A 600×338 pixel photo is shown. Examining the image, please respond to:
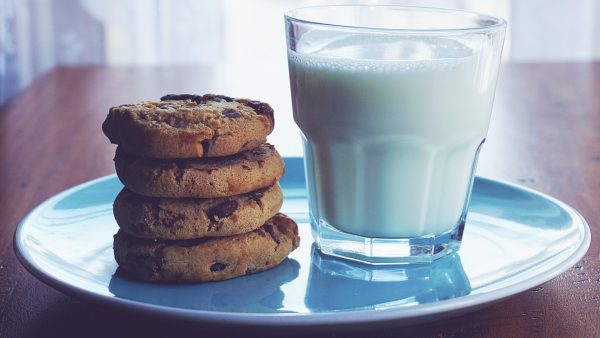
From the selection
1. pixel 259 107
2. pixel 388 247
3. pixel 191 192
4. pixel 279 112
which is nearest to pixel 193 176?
pixel 191 192

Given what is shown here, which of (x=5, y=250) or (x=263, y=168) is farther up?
(x=263, y=168)

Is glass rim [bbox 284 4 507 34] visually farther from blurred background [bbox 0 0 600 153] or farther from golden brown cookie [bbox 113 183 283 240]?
blurred background [bbox 0 0 600 153]

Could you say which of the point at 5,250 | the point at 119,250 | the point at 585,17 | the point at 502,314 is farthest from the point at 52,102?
the point at 585,17

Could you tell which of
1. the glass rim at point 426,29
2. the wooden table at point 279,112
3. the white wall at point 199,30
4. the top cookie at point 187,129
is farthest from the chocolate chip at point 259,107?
the white wall at point 199,30

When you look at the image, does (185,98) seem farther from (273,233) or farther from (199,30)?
(199,30)

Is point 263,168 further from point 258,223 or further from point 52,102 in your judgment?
point 52,102

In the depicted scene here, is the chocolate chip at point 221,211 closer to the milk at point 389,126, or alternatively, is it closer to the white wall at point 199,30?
the milk at point 389,126

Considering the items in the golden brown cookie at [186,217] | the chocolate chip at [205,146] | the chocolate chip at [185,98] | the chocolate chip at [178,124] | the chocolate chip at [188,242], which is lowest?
the chocolate chip at [188,242]
